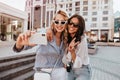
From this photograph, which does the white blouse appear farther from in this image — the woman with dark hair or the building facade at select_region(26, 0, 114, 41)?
the building facade at select_region(26, 0, 114, 41)

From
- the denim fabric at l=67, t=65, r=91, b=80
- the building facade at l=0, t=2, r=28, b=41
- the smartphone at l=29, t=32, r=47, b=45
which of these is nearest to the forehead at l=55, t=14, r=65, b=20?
the smartphone at l=29, t=32, r=47, b=45

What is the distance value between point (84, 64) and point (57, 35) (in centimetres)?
32

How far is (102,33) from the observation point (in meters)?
51.2

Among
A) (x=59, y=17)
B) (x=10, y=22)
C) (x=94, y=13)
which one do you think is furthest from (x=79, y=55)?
(x=94, y=13)

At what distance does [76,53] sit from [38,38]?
1.12 feet

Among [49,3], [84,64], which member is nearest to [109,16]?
[49,3]

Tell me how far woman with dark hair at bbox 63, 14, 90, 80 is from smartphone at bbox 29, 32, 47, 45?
234mm

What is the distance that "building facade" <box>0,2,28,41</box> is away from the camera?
16298mm

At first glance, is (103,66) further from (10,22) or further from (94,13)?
(94,13)

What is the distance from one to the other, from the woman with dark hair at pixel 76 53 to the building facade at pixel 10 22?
1366cm

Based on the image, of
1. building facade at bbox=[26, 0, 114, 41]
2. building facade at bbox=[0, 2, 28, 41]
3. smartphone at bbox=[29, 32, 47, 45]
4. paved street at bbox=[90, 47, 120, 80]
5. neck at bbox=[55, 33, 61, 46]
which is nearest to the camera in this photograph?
smartphone at bbox=[29, 32, 47, 45]

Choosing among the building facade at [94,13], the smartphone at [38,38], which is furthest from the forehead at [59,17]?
the building facade at [94,13]

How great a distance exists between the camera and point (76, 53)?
1913 millimetres

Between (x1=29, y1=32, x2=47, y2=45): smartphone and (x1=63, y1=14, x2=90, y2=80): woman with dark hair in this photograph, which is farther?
(x1=63, y1=14, x2=90, y2=80): woman with dark hair
